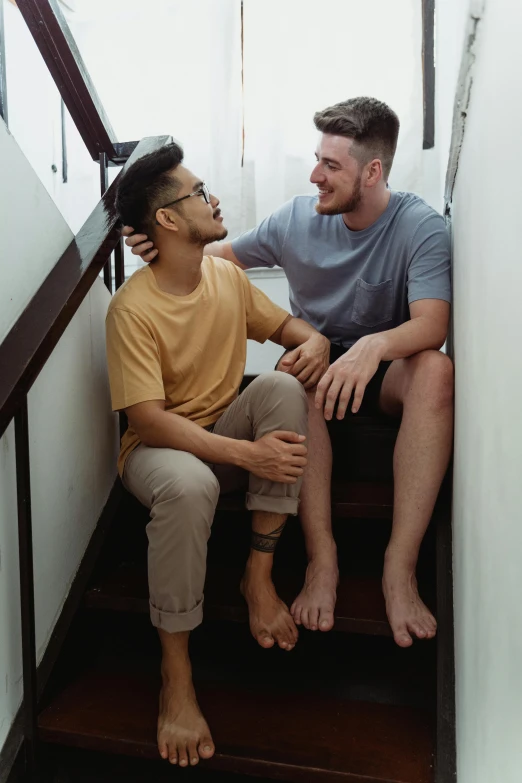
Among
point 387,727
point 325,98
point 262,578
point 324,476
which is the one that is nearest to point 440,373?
point 324,476

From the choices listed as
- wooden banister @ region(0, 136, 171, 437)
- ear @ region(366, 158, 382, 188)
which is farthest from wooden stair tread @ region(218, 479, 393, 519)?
ear @ region(366, 158, 382, 188)

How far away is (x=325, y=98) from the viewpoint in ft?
8.00

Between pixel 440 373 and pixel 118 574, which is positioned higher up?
pixel 440 373

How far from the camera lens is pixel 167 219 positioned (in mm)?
1624

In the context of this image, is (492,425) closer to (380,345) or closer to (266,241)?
(380,345)

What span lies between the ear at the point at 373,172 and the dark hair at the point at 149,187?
55 centimetres

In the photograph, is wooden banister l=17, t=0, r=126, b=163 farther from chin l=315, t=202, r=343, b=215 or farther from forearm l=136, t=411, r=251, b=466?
forearm l=136, t=411, r=251, b=466

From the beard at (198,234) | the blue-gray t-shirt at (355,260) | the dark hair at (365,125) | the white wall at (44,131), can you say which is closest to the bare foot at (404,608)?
the blue-gray t-shirt at (355,260)

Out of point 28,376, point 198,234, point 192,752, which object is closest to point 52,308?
point 28,376

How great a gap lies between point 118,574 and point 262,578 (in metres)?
0.42

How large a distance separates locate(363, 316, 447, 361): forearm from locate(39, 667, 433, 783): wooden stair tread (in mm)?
787

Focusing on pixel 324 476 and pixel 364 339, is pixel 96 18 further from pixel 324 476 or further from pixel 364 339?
pixel 324 476

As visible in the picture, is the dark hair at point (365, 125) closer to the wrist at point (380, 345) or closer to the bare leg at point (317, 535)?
the wrist at point (380, 345)

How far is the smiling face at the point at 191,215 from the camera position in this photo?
1616 mm
